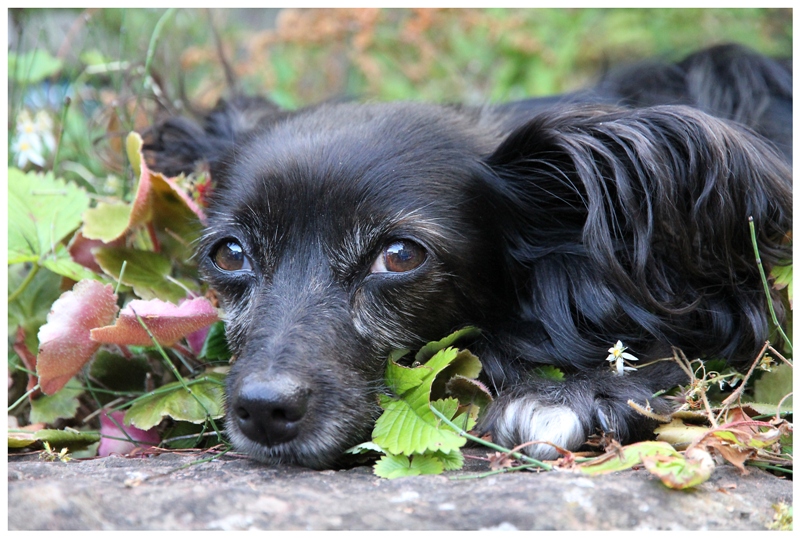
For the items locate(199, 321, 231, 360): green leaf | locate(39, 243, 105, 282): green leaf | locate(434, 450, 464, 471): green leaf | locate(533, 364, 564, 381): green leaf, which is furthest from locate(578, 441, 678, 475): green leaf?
locate(39, 243, 105, 282): green leaf

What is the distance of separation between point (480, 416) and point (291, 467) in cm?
69

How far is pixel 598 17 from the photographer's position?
691 cm

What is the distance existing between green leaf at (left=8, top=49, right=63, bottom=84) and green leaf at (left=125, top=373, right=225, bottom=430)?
2860 millimetres

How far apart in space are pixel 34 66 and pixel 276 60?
8.04 feet

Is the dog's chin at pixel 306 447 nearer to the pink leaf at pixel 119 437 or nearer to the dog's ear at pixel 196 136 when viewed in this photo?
the pink leaf at pixel 119 437

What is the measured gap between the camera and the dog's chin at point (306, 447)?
2459 millimetres

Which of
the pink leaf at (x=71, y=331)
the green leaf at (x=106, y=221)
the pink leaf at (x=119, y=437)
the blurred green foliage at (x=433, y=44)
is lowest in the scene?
the pink leaf at (x=119, y=437)

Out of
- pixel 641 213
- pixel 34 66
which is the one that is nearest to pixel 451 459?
pixel 641 213

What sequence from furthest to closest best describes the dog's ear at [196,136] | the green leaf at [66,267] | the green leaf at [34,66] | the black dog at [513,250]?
the green leaf at [34,66] < the dog's ear at [196,136] < the green leaf at [66,267] < the black dog at [513,250]

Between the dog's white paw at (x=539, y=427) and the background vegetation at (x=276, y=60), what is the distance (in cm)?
173

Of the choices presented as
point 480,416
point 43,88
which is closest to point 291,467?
point 480,416

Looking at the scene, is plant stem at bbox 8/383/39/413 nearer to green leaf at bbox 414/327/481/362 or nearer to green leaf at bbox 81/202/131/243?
green leaf at bbox 81/202/131/243

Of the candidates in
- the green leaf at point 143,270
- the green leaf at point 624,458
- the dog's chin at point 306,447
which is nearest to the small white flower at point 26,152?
the green leaf at point 143,270

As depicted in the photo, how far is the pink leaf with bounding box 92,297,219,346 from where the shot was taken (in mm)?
2869
